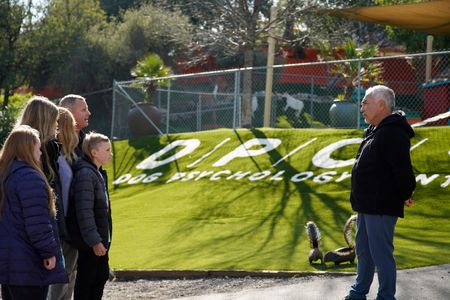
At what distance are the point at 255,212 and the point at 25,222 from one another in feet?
29.2

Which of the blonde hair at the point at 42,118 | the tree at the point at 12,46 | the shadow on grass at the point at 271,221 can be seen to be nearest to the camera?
the blonde hair at the point at 42,118

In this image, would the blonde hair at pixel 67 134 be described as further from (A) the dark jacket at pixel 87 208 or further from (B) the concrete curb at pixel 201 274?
(B) the concrete curb at pixel 201 274

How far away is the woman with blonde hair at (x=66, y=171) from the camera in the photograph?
6.64 metres

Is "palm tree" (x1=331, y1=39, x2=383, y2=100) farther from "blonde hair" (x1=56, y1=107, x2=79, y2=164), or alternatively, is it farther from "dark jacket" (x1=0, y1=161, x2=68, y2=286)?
"dark jacket" (x1=0, y1=161, x2=68, y2=286)

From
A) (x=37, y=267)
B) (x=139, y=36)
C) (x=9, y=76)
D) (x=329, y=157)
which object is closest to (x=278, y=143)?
(x=329, y=157)

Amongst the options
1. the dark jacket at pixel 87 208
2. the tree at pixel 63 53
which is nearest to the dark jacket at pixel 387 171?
the dark jacket at pixel 87 208

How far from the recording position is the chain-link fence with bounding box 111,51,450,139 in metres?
19.2

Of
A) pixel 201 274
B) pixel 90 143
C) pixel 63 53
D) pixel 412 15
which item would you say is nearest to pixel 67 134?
pixel 90 143

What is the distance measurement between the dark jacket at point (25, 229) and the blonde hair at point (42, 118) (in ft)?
1.67

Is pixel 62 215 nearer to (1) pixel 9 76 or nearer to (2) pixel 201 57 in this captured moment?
(2) pixel 201 57

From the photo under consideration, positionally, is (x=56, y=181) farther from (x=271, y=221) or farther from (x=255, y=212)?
(x=255, y=212)

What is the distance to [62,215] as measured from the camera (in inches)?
252

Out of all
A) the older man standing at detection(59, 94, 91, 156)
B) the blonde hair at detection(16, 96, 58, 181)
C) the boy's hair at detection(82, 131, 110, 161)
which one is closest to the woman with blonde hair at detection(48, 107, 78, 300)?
the boy's hair at detection(82, 131, 110, 161)

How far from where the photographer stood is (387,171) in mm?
7039
